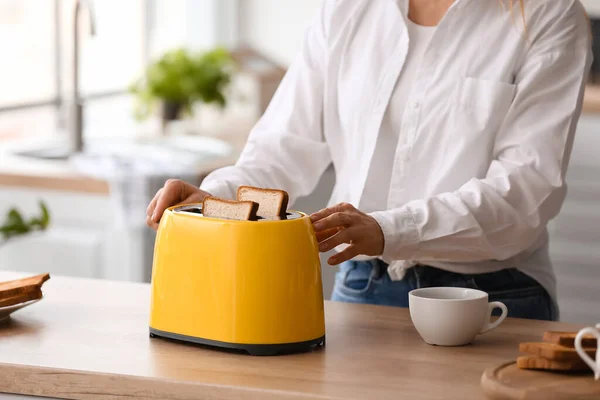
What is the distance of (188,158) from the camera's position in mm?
3088

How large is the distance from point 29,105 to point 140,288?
2.19 metres

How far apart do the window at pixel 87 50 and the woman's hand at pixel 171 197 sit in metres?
1.84

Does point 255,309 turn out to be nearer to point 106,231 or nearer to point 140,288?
point 140,288

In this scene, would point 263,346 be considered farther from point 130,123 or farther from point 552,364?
point 130,123

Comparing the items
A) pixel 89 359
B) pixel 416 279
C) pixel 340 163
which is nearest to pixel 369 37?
pixel 340 163

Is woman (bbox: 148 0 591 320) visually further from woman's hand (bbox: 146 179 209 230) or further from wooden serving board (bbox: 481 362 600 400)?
wooden serving board (bbox: 481 362 600 400)

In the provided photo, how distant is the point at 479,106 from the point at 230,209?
50cm

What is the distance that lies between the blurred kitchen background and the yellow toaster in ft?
3.84

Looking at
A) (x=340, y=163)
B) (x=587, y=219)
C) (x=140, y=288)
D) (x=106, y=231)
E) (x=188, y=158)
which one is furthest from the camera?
(x=587, y=219)

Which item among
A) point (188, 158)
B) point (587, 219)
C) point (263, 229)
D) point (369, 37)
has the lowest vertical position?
point (587, 219)

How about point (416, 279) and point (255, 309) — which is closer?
point (255, 309)

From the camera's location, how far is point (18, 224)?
8.28ft

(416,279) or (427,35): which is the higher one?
(427,35)

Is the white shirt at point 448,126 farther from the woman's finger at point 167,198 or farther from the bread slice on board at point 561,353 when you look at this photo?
the bread slice on board at point 561,353
